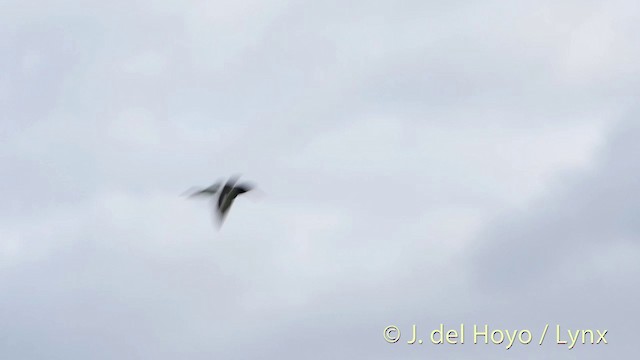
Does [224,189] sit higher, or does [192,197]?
[224,189]

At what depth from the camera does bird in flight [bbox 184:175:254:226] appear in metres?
92.4

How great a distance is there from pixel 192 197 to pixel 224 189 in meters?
9.67

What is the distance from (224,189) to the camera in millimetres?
97812

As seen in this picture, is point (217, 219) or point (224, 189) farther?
point (224, 189)

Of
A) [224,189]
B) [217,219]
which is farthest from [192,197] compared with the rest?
[224,189]

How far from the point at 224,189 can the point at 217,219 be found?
11420 millimetres

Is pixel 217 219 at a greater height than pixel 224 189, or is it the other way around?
pixel 224 189

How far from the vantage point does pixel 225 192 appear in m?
97.4

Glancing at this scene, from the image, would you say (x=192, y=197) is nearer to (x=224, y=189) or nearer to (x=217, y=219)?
(x=217, y=219)

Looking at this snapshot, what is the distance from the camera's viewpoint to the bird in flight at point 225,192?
9244cm

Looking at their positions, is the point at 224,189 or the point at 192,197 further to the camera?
the point at 224,189

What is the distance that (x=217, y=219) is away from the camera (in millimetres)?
86625
